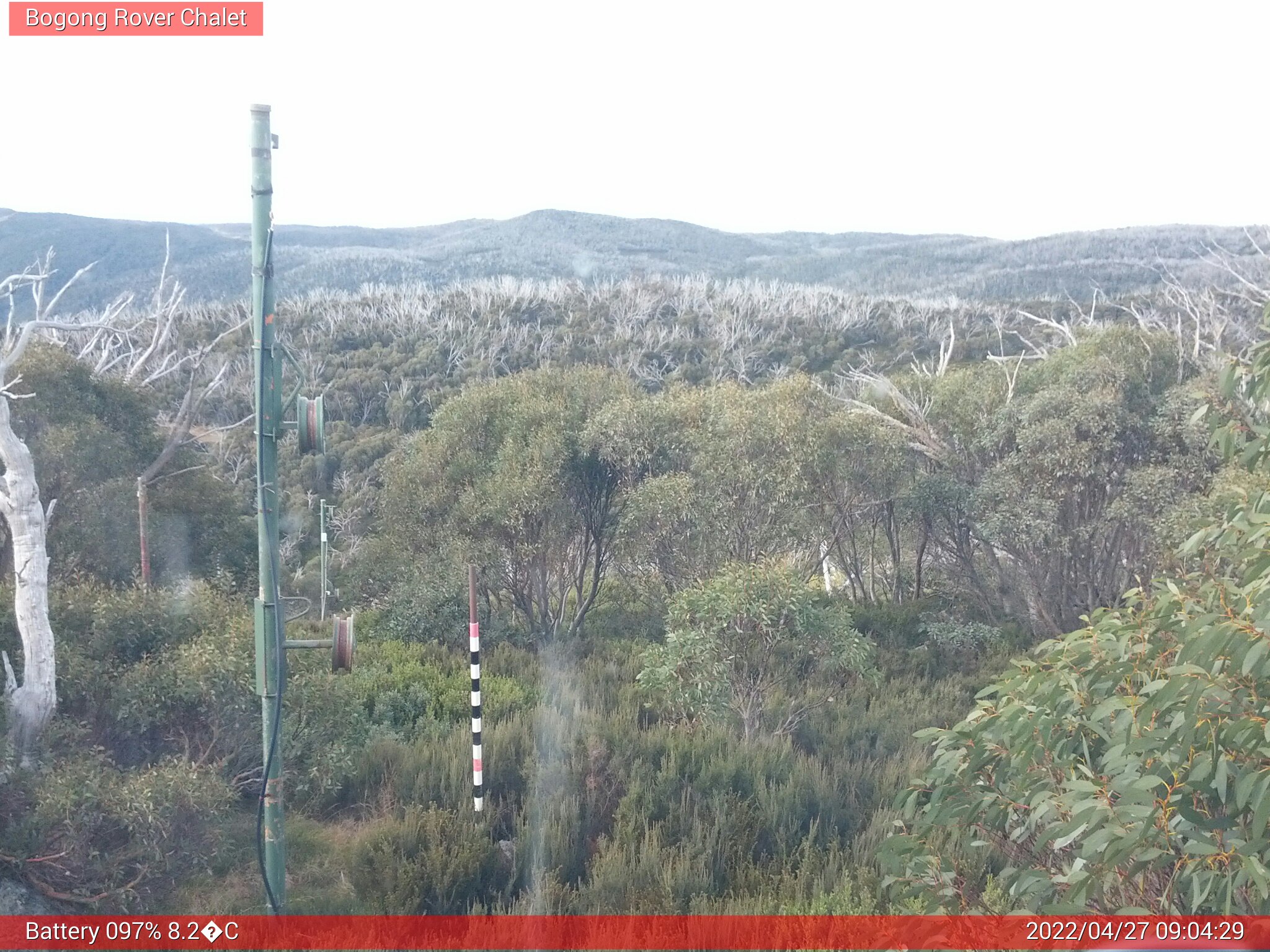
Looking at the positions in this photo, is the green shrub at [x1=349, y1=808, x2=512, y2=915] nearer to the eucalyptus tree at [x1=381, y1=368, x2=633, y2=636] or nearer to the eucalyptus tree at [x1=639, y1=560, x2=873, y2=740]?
the eucalyptus tree at [x1=639, y1=560, x2=873, y2=740]

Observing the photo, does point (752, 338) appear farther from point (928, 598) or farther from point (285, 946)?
point (285, 946)

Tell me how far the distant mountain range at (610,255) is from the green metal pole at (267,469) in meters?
33.1

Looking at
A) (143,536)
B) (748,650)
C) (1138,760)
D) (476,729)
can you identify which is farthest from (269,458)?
(143,536)

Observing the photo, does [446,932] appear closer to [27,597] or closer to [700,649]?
[27,597]

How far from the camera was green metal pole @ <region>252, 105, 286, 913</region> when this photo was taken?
177 inches

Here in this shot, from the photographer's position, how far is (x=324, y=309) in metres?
42.3

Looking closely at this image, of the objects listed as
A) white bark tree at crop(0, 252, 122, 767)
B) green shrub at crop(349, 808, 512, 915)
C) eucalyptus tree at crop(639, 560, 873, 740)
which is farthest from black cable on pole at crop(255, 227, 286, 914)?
eucalyptus tree at crop(639, 560, 873, 740)

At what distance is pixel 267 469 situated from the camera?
460 cm

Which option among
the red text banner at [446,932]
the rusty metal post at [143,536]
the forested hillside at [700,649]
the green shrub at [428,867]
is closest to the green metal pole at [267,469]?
the red text banner at [446,932]

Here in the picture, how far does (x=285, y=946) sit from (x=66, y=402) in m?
8.44

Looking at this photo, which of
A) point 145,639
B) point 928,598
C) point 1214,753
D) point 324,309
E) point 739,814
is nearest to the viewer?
point 1214,753

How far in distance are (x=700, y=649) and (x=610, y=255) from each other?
61920mm

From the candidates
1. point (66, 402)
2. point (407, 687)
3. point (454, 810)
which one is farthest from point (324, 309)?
point (454, 810)

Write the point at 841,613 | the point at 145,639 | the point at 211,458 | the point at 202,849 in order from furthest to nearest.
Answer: the point at 211,458, the point at 841,613, the point at 145,639, the point at 202,849
